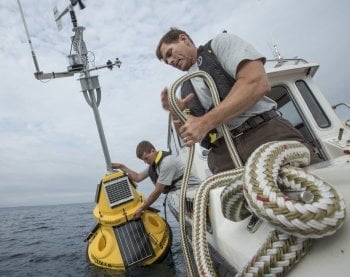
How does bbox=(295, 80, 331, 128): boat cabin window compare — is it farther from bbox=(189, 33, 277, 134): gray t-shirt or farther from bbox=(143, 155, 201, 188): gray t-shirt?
bbox=(189, 33, 277, 134): gray t-shirt

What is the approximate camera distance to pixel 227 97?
1700 mm

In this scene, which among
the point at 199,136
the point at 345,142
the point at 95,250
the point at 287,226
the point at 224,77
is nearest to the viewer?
the point at 287,226

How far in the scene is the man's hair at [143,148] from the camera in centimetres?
539

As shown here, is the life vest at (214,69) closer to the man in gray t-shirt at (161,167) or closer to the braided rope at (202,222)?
the braided rope at (202,222)

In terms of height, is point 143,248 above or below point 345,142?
below

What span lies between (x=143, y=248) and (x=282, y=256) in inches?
159

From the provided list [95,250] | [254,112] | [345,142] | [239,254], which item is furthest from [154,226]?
[239,254]

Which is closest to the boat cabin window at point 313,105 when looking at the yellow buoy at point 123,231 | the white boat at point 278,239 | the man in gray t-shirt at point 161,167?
the man in gray t-shirt at point 161,167

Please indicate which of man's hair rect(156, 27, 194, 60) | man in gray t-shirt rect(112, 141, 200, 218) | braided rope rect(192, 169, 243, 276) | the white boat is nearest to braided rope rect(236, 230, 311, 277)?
the white boat

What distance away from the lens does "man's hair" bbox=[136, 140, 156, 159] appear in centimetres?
539

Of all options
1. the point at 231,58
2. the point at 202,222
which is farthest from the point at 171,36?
the point at 202,222

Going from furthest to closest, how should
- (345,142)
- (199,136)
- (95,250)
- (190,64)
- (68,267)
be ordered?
(68,267) → (95,250) → (345,142) → (190,64) → (199,136)

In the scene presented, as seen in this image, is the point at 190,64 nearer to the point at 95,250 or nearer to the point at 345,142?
the point at 345,142

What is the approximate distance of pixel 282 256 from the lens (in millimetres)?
895
